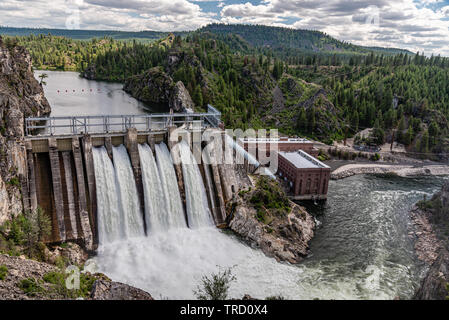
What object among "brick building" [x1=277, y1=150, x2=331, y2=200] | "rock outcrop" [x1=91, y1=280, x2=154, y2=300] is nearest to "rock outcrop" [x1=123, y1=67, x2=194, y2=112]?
"brick building" [x1=277, y1=150, x2=331, y2=200]

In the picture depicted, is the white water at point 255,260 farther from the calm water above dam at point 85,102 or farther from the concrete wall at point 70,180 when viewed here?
the calm water above dam at point 85,102

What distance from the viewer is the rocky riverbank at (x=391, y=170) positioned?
292 feet

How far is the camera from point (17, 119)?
42.6 meters

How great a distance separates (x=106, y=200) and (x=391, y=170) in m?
80.6

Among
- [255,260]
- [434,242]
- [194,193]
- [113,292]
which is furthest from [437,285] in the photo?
[194,193]

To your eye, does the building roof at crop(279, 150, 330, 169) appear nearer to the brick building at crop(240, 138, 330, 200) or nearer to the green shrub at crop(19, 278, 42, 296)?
the brick building at crop(240, 138, 330, 200)

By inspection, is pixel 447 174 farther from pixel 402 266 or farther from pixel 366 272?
pixel 366 272

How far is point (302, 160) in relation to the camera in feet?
248

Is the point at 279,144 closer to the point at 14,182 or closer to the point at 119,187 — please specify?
the point at 119,187

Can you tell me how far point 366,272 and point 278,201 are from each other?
17.1m

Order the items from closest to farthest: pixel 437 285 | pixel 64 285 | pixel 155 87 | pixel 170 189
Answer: pixel 64 285
pixel 437 285
pixel 170 189
pixel 155 87

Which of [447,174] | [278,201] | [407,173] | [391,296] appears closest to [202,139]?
[278,201]

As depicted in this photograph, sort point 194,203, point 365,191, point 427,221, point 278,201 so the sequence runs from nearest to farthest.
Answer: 1. point 194,203
2. point 278,201
3. point 427,221
4. point 365,191

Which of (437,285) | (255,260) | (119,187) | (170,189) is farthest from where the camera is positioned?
(170,189)
